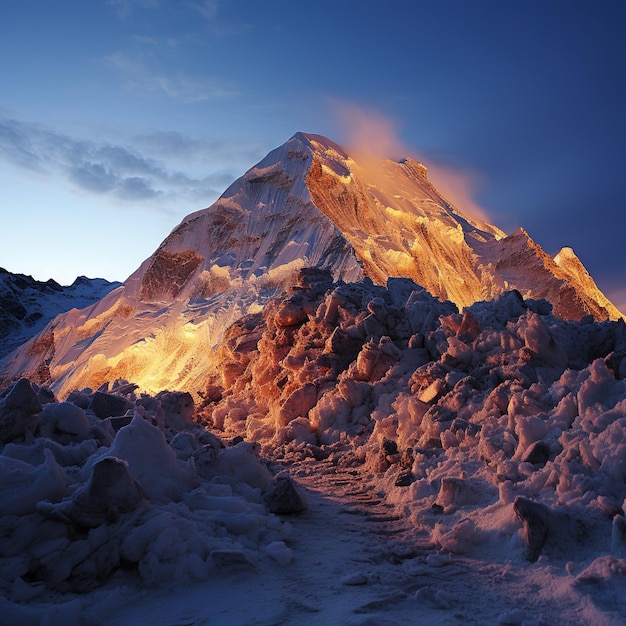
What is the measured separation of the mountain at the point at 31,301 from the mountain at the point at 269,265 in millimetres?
9724

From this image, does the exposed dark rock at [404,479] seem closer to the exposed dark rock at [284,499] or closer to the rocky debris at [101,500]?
the exposed dark rock at [284,499]

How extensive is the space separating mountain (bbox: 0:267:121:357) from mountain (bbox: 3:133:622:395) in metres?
9.72

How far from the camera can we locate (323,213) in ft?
51.9

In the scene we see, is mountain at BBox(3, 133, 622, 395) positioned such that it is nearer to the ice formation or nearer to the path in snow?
the ice formation

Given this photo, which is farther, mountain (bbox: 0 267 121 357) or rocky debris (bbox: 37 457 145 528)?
mountain (bbox: 0 267 121 357)

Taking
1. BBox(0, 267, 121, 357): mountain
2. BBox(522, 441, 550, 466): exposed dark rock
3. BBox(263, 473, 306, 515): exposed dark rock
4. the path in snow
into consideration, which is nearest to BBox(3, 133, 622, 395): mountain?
BBox(263, 473, 306, 515): exposed dark rock

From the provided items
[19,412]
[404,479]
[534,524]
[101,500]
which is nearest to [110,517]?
[101,500]

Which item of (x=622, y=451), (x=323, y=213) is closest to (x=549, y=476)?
(x=622, y=451)

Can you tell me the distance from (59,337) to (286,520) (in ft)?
62.5

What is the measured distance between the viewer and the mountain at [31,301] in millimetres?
32062

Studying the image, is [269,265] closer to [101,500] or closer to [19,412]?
[19,412]

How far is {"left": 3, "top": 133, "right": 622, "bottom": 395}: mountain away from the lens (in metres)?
15.3

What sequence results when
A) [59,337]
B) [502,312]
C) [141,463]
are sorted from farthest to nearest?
[59,337] < [502,312] < [141,463]

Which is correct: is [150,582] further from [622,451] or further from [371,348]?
[371,348]
